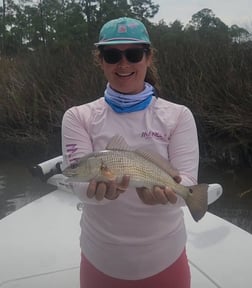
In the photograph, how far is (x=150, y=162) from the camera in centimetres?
146

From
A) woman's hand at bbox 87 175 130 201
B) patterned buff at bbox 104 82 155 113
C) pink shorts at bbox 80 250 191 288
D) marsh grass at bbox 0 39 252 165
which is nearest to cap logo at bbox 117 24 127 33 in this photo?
patterned buff at bbox 104 82 155 113

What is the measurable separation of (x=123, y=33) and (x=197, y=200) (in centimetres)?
67

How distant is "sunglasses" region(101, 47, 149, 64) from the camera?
1575 mm

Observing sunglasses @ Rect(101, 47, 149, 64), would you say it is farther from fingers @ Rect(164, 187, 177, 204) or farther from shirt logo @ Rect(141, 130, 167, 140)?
fingers @ Rect(164, 187, 177, 204)

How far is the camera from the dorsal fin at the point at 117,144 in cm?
143

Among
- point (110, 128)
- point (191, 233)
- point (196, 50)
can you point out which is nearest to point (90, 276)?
point (110, 128)

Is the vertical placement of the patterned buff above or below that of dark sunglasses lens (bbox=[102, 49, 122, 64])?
below

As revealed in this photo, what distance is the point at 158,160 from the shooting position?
4.83 ft

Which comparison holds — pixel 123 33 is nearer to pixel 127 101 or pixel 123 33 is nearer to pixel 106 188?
pixel 127 101

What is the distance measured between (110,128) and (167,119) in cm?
21

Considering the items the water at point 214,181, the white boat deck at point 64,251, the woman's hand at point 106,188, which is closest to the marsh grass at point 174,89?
the water at point 214,181

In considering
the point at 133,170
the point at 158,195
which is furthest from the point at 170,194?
the point at 133,170

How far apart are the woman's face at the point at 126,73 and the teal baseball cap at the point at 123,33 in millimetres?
19

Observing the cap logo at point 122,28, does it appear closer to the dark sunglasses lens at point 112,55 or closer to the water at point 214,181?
the dark sunglasses lens at point 112,55
